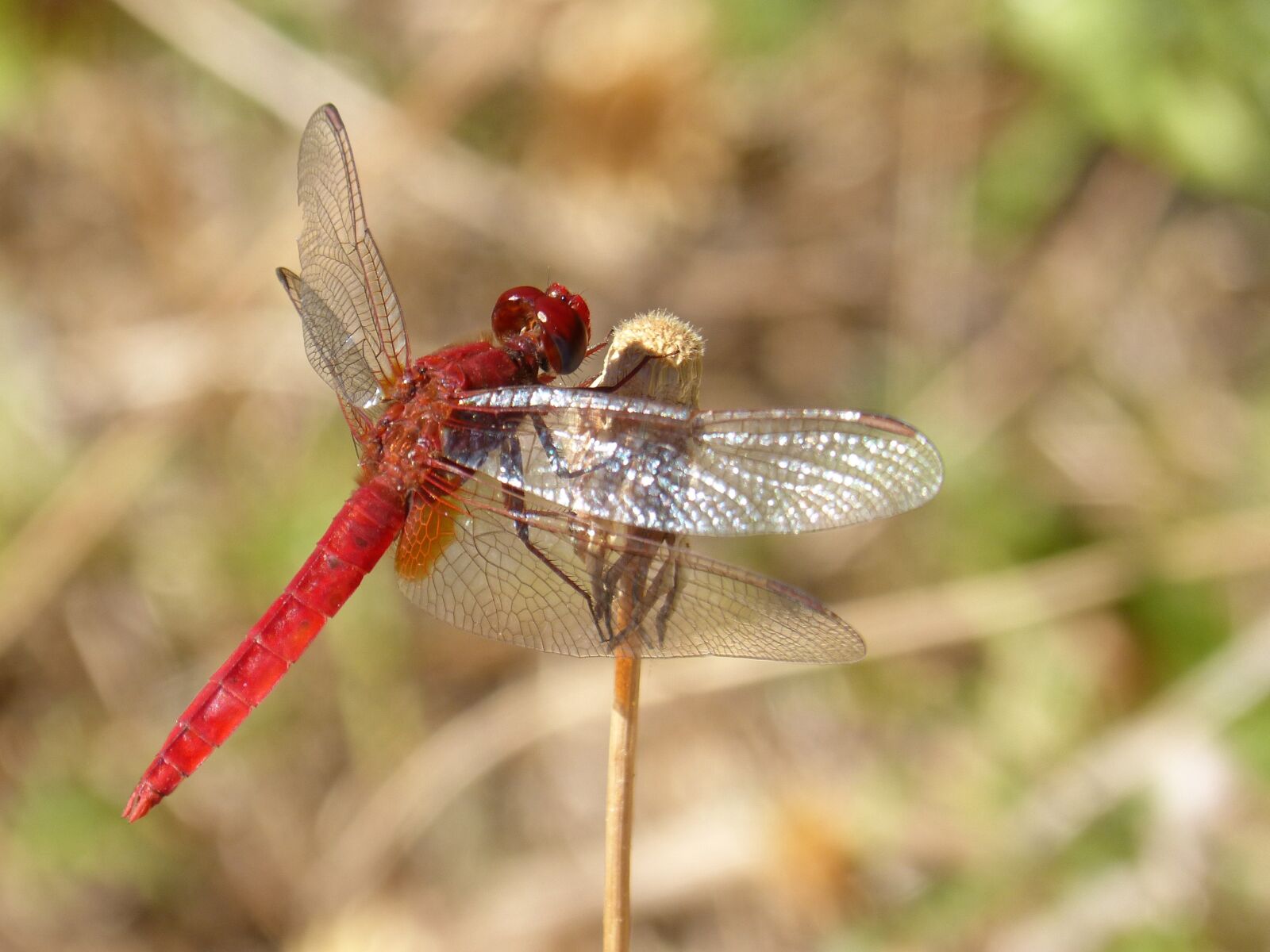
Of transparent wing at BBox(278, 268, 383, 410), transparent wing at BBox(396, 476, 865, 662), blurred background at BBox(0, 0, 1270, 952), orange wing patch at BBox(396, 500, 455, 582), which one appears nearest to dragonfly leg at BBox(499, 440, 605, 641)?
transparent wing at BBox(396, 476, 865, 662)

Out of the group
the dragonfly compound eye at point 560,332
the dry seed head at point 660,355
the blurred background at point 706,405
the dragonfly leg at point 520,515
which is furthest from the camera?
the blurred background at point 706,405

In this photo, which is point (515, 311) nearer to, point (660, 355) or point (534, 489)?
point (534, 489)

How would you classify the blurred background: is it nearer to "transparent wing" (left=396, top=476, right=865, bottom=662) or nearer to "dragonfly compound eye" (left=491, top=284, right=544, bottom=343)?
"dragonfly compound eye" (left=491, top=284, right=544, bottom=343)

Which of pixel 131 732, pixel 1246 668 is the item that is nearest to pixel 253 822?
pixel 131 732

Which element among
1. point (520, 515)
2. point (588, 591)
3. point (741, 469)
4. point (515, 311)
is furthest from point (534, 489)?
point (515, 311)

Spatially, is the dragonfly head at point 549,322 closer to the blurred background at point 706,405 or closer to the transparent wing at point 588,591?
the transparent wing at point 588,591

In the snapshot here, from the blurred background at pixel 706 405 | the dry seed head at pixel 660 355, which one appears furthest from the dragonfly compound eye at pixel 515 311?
the blurred background at pixel 706 405
